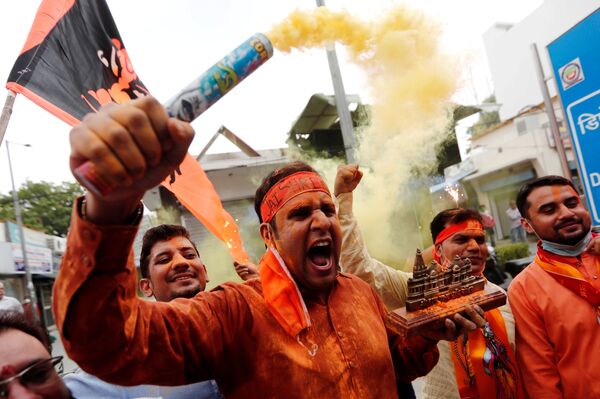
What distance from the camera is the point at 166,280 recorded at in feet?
8.43

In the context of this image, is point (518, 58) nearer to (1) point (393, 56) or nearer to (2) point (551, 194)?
(1) point (393, 56)

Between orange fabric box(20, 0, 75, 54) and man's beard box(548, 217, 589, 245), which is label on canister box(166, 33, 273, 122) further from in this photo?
man's beard box(548, 217, 589, 245)

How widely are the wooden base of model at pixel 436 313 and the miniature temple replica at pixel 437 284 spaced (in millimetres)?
29

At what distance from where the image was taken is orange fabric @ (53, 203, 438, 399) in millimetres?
988

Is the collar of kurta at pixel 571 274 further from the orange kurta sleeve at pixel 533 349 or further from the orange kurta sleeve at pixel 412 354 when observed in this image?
the orange kurta sleeve at pixel 412 354

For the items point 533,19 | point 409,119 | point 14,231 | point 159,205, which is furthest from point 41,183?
point 533,19

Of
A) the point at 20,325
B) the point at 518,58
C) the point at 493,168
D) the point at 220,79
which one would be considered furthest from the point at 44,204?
the point at 518,58

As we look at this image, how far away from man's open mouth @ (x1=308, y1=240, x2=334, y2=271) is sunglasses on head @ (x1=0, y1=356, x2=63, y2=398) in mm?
1026

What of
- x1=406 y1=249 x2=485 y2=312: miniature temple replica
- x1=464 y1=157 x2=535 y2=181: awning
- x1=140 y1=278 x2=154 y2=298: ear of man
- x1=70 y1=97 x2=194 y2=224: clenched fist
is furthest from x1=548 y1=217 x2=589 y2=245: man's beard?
x1=464 y1=157 x2=535 y2=181: awning

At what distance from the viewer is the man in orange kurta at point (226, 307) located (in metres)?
0.89

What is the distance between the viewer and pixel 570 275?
2385mm

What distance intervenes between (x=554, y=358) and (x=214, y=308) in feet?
6.73

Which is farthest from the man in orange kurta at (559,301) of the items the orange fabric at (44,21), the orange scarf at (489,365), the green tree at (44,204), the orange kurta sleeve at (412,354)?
the green tree at (44,204)

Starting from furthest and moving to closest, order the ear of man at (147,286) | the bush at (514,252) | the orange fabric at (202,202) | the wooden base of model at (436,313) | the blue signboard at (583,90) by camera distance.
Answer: the bush at (514,252), the orange fabric at (202,202), the blue signboard at (583,90), the ear of man at (147,286), the wooden base of model at (436,313)
